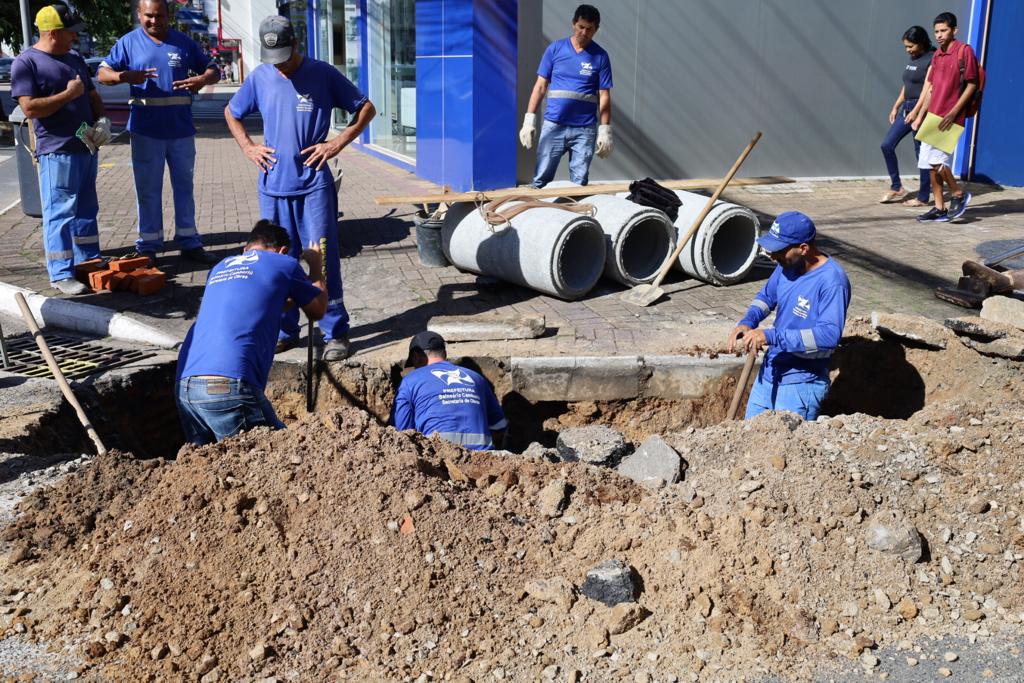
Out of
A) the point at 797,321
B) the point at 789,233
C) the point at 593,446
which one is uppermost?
the point at 789,233

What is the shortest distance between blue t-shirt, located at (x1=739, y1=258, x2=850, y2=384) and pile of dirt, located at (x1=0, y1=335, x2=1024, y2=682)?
0.85m

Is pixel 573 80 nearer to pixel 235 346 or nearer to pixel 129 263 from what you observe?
pixel 129 263

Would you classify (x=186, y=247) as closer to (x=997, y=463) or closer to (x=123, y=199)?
(x=123, y=199)

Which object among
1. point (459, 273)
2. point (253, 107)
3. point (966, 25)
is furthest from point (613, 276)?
point (966, 25)

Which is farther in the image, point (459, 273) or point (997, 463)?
point (459, 273)

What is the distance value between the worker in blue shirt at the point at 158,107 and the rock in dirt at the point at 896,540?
6138mm

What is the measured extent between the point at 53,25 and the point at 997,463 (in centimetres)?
682

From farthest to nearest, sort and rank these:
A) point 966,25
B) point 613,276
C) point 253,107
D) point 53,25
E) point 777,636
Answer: point 966,25 < point 613,276 < point 53,25 < point 253,107 < point 777,636

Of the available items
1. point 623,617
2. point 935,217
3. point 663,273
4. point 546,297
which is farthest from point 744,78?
point 623,617

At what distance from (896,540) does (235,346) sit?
3.17m

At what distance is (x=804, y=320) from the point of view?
17.7 feet

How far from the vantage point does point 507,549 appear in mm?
3906

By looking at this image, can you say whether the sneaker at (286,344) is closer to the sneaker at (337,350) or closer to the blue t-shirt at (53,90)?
the sneaker at (337,350)

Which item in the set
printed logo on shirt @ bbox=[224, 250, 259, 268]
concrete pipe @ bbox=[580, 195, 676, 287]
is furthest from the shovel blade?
printed logo on shirt @ bbox=[224, 250, 259, 268]
